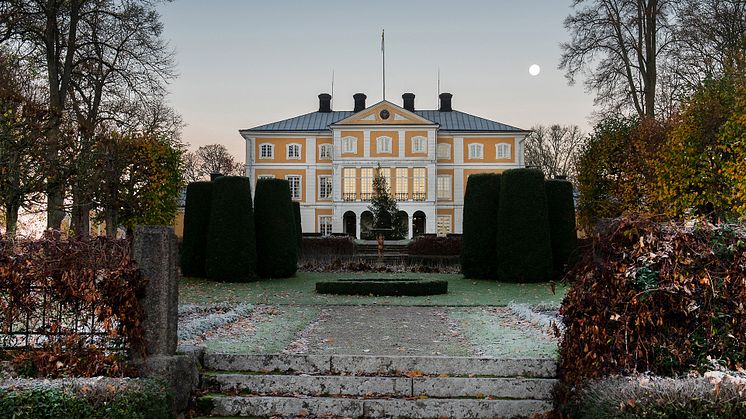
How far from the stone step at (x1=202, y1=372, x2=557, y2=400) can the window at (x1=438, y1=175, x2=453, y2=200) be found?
39.9 m

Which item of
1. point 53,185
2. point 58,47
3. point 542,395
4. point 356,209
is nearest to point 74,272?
point 542,395

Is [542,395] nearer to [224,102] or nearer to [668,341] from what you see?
[668,341]

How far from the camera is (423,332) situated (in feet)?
26.4

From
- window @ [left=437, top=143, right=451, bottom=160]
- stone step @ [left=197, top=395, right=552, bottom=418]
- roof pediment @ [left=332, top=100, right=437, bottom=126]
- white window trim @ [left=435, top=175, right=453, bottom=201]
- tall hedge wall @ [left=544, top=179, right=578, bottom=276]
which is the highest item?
roof pediment @ [left=332, top=100, right=437, bottom=126]

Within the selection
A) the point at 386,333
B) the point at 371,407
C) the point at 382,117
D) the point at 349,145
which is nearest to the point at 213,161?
the point at 349,145

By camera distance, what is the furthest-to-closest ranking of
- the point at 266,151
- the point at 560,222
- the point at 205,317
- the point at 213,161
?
the point at 213,161, the point at 266,151, the point at 560,222, the point at 205,317

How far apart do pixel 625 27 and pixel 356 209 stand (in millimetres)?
25989

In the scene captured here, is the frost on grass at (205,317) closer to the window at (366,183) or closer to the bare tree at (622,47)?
the bare tree at (622,47)

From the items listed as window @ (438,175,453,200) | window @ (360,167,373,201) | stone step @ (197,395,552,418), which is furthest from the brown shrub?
window @ (438,175,453,200)

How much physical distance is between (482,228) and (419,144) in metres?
27.9

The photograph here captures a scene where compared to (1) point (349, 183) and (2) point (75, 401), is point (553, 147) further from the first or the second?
(2) point (75, 401)

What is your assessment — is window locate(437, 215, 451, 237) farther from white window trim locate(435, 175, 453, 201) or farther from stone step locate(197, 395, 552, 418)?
stone step locate(197, 395, 552, 418)

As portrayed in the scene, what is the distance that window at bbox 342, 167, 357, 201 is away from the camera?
44062mm

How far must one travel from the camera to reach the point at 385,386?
5.42 m
